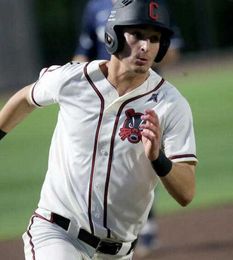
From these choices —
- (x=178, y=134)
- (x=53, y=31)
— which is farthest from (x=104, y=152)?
(x=53, y=31)

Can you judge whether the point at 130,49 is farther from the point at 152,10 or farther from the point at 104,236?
the point at 104,236

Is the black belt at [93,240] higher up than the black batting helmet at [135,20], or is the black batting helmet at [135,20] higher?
the black batting helmet at [135,20]

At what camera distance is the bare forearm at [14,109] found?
5805 millimetres

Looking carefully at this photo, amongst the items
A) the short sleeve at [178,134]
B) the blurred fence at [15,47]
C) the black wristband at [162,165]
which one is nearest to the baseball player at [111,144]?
the short sleeve at [178,134]

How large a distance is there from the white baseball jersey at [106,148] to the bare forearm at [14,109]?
289 mm

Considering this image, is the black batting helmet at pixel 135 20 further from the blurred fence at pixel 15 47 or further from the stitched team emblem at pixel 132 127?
the blurred fence at pixel 15 47

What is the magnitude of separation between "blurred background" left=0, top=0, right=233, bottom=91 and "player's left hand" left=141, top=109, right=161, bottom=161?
15609mm

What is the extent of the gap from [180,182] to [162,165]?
0.52 feet

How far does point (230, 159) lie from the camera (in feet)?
42.9

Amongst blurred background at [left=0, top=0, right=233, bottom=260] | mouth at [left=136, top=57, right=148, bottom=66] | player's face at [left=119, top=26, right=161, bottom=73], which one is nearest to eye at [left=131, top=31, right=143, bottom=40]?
player's face at [left=119, top=26, right=161, bottom=73]

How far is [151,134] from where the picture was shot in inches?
194

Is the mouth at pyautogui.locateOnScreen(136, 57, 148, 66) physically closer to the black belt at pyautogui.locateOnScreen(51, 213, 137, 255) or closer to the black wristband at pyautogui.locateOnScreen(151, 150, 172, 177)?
the black wristband at pyautogui.locateOnScreen(151, 150, 172, 177)

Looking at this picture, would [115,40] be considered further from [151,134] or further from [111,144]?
[151,134]

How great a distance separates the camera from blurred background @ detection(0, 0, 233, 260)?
10.8 m
